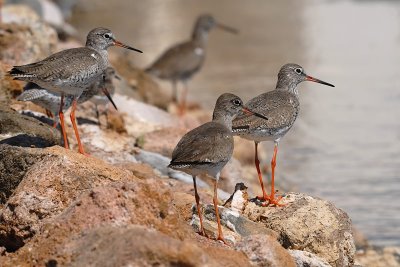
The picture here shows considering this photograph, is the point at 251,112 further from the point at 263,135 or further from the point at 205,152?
the point at 205,152

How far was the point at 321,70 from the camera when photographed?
75.8 ft

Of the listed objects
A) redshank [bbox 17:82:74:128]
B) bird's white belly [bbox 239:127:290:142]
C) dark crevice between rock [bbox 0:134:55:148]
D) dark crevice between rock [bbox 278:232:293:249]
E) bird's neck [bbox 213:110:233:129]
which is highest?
bird's neck [bbox 213:110:233:129]

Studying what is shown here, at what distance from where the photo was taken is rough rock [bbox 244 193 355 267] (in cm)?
779

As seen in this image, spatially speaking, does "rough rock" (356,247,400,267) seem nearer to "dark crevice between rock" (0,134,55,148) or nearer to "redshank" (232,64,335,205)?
"redshank" (232,64,335,205)

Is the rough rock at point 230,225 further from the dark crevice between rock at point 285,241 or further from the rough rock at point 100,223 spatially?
the rough rock at point 100,223

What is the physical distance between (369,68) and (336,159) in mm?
8461

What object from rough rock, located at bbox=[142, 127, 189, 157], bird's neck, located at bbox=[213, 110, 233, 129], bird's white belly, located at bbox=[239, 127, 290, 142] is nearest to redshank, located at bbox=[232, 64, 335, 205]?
bird's white belly, located at bbox=[239, 127, 290, 142]

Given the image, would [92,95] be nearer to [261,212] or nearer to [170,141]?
[170,141]

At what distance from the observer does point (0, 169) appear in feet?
24.8

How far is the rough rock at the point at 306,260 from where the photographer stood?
24.1ft

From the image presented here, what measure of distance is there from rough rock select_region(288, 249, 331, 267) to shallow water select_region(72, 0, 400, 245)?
398 centimetres

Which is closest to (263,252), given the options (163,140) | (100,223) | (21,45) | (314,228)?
(100,223)

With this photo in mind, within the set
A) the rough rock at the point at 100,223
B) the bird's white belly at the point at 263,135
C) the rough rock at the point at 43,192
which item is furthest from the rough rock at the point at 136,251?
the bird's white belly at the point at 263,135

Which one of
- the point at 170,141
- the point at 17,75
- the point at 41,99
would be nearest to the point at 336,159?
the point at 170,141
